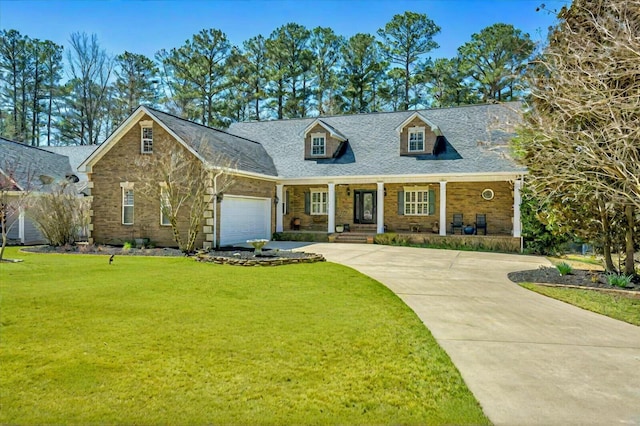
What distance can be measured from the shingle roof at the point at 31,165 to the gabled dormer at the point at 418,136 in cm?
1792

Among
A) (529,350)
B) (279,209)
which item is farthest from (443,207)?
(529,350)

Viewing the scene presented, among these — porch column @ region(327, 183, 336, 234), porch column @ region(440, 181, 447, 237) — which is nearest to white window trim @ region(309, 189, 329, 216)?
porch column @ region(327, 183, 336, 234)

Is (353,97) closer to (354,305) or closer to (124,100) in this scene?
(124,100)

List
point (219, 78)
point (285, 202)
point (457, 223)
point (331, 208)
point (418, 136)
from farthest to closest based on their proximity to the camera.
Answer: point (219, 78)
point (285, 202)
point (418, 136)
point (331, 208)
point (457, 223)

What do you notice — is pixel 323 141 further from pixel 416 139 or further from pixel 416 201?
pixel 416 201

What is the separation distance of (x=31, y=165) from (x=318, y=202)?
51.4 ft

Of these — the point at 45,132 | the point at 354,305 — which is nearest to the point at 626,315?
the point at 354,305

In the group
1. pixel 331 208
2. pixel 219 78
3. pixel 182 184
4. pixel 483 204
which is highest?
pixel 219 78

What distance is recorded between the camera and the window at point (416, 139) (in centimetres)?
2155

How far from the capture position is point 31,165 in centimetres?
2292

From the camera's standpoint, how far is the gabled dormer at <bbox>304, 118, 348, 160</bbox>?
76.0 feet

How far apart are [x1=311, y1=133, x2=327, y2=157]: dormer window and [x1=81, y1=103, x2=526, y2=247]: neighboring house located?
0.06 m

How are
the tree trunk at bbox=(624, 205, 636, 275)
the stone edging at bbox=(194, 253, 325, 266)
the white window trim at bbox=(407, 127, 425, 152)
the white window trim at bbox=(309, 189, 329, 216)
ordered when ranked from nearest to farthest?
the tree trunk at bbox=(624, 205, 636, 275), the stone edging at bbox=(194, 253, 325, 266), the white window trim at bbox=(407, 127, 425, 152), the white window trim at bbox=(309, 189, 329, 216)

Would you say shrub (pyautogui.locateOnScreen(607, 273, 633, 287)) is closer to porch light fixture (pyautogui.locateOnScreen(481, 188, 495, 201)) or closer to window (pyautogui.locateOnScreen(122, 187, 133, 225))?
porch light fixture (pyautogui.locateOnScreen(481, 188, 495, 201))
